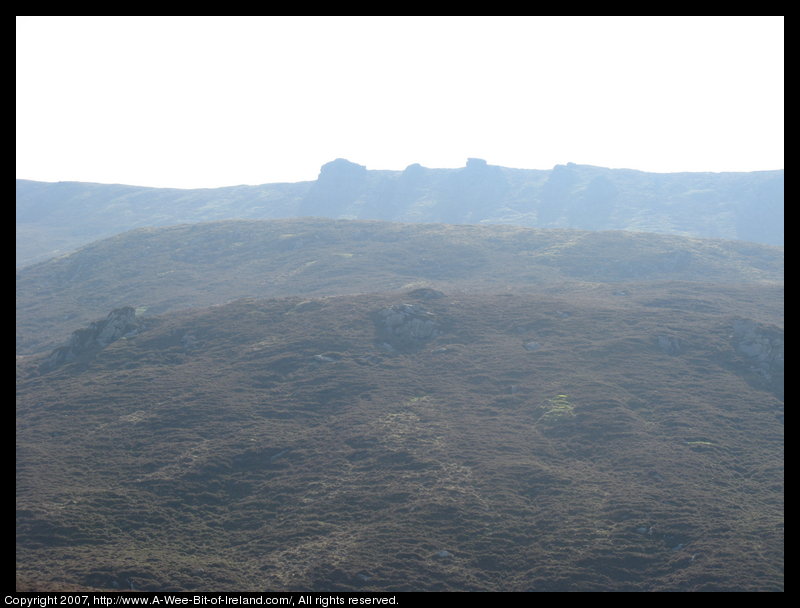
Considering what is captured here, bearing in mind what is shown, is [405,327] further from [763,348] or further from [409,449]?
[763,348]

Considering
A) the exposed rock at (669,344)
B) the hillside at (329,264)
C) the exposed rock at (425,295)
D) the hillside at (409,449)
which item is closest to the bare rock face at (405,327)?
the hillside at (409,449)

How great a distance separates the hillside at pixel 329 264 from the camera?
3299 inches

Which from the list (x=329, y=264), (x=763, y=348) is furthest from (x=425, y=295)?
(x=329, y=264)

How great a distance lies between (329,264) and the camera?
9394cm

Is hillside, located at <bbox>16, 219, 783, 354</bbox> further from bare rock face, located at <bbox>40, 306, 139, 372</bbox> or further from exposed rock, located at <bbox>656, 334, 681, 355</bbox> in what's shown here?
exposed rock, located at <bbox>656, 334, 681, 355</bbox>

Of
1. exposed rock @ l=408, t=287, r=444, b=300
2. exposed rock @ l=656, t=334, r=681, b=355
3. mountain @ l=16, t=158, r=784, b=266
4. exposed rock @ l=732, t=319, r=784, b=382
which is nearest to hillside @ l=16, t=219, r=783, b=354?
exposed rock @ l=408, t=287, r=444, b=300

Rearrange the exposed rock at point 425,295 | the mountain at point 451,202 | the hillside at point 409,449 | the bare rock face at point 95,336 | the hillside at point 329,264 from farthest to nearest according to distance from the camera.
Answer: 1. the mountain at point 451,202
2. the hillside at point 329,264
3. the exposed rock at point 425,295
4. the bare rock face at point 95,336
5. the hillside at point 409,449

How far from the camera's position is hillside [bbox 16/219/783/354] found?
83788mm

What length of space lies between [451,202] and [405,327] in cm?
11915

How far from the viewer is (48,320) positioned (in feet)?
266

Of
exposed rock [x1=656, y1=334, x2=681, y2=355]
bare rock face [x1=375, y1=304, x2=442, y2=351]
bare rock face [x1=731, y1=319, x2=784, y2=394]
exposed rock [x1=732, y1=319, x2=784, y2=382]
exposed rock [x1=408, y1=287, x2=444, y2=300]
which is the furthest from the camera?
exposed rock [x1=408, y1=287, x2=444, y2=300]

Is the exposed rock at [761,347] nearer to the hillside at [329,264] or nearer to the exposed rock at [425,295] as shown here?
the exposed rock at [425,295]

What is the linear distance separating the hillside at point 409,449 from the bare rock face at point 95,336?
0.68ft

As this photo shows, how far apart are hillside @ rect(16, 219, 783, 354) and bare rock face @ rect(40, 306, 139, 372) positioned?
58.6 feet
